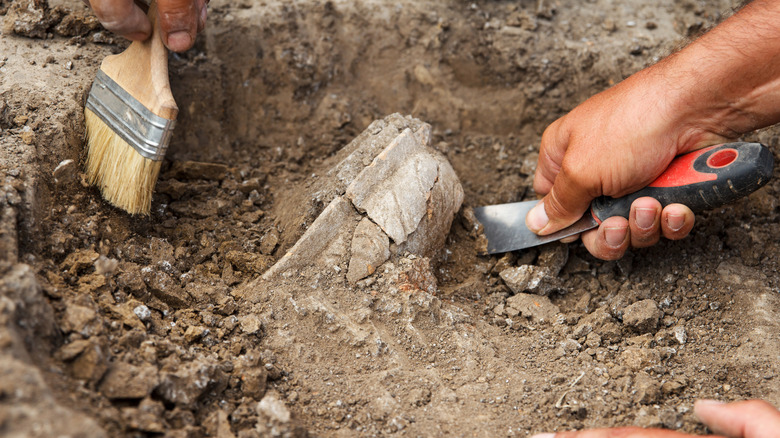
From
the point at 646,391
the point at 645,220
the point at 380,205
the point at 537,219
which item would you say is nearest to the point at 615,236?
the point at 645,220

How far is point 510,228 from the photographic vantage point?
2.99 m

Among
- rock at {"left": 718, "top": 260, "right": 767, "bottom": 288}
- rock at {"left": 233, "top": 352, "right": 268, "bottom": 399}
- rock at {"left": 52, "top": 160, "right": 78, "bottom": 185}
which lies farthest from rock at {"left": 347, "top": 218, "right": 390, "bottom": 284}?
rock at {"left": 718, "top": 260, "right": 767, "bottom": 288}

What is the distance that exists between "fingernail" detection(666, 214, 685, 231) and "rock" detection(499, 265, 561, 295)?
579 millimetres

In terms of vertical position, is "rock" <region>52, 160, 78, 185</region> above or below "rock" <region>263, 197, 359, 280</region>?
above

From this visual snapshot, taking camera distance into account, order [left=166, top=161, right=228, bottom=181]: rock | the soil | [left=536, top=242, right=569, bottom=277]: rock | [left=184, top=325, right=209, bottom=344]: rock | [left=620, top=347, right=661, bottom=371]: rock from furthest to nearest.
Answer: [left=166, top=161, right=228, bottom=181]: rock
[left=536, top=242, right=569, bottom=277]: rock
[left=620, top=347, right=661, bottom=371]: rock
[left=184, top=325, right=209, bottom=344]: rock
the soil

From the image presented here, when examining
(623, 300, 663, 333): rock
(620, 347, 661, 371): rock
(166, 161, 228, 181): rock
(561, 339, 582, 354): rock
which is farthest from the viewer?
(166, 161, 228, 181): rock

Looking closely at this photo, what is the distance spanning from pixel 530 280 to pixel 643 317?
1.70ft

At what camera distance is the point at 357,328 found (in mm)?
2326

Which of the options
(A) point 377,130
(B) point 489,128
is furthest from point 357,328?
(B) point 489,128

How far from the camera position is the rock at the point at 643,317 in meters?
2.53

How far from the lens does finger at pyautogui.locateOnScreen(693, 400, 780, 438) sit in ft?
5.84

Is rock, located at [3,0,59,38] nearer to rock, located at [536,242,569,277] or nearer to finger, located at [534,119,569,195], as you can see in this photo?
finger, located at [534,119,569,195]

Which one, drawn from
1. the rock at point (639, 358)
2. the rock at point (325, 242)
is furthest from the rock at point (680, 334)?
the rock at point (325, 242)

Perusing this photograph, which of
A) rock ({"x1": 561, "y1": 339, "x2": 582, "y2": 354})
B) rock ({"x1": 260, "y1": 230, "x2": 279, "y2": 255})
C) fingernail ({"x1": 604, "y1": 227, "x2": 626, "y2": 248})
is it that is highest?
fingernail ({"x1": 604, "y1": 227, "x2": 626, "y2": 248})
